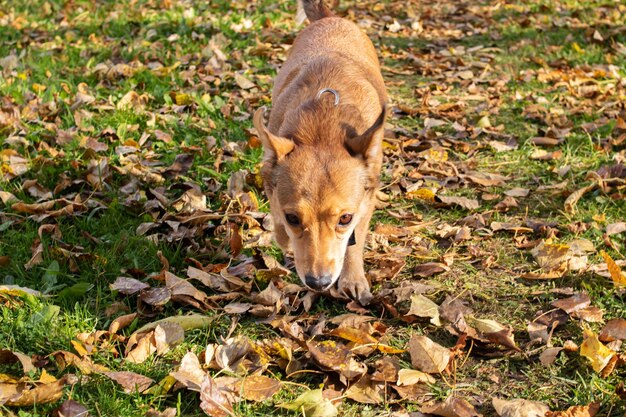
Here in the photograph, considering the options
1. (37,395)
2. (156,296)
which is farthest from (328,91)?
(37,395)

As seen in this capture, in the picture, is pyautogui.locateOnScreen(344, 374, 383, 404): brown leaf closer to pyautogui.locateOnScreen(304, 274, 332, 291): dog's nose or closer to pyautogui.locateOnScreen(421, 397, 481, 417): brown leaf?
pyautogui.locateOnScreen(421, 397, 481, 417): brown leaf

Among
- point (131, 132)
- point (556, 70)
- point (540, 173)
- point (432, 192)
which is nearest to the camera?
point (432, 192)

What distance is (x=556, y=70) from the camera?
23.2 ft

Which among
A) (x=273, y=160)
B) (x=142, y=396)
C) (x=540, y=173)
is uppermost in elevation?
(x=273, y=160)

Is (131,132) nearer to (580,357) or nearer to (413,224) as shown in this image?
(413,224)

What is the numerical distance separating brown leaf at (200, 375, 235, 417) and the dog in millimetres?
722

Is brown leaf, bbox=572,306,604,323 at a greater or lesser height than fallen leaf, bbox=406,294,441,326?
lesser

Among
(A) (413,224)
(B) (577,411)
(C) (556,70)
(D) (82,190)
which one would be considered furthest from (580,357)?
(C) (556,70)

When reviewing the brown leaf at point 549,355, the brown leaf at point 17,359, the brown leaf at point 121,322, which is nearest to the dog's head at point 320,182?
the brown leaf at point 121,322

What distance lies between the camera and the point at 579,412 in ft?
8.88

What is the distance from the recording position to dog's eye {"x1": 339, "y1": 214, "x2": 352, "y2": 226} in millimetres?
3424

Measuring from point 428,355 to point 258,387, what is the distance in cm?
82

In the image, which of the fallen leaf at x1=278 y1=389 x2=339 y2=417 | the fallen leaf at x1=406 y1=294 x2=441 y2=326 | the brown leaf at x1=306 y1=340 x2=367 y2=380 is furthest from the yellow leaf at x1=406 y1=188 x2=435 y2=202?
the fallen leaf at x1=278 y1=389 x2=339 y2=417

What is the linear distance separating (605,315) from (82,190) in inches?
139
